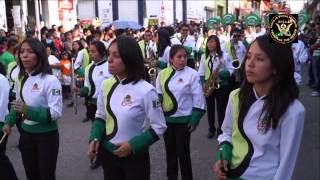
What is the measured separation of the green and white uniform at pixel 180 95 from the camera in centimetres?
589

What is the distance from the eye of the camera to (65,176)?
6.91m

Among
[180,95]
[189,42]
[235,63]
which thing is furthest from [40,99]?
[189,42]

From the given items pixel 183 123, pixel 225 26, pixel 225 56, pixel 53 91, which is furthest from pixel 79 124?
pixel 225 26

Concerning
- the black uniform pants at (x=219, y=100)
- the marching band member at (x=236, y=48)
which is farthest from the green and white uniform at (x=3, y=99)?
the marching band member at (x=236, y=48)

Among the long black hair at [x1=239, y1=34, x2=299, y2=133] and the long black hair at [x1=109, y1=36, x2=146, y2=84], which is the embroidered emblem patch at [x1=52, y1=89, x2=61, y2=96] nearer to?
the long black hair at [x1=109, y1=36, x2=146, y2=84]

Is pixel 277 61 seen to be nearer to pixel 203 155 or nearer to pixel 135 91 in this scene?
pixel 135 91

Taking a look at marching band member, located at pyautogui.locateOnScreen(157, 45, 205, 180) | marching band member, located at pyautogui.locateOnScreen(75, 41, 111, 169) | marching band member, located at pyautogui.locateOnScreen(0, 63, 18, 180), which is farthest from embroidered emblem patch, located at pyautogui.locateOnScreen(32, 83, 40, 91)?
marching band member, located at pyautogui.locateOnScreen(75, 41, 111, 169)

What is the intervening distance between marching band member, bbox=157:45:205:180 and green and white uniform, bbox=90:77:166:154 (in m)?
1.99

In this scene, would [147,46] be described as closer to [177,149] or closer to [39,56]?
[177,149]

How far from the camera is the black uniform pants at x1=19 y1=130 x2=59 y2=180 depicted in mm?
4633

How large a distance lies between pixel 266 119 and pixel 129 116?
1224 millimetres

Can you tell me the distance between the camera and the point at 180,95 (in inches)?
233

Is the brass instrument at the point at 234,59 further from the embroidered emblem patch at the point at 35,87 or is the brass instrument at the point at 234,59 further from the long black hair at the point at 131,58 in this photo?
the long black hair at the point at 131,58

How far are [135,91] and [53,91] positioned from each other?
3.93 feet
